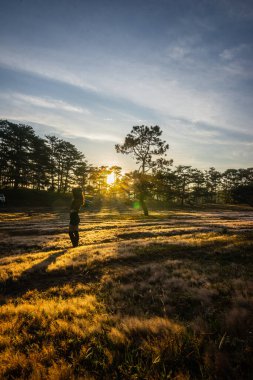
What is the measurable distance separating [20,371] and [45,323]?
1.24 metres

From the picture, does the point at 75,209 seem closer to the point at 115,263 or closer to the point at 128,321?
the point at 115,263

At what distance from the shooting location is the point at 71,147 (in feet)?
254

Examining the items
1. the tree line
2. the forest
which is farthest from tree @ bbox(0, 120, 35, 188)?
the forest

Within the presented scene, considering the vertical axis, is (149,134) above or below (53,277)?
above

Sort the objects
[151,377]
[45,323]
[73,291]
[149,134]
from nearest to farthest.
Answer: [151,377]
[45,323]
[73,291]
[149,134]

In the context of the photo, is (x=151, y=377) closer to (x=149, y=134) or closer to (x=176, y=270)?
(x=176, y=270)

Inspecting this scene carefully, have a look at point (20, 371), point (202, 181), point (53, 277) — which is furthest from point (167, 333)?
point (202, 181)

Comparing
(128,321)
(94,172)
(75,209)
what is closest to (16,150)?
(94,172)

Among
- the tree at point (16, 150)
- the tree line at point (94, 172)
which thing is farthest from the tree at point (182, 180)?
the tree at point (16, 150)

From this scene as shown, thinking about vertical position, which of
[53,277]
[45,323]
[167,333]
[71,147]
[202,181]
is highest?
[71,147]

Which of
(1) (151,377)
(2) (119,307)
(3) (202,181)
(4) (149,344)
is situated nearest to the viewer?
(1) (151,377)

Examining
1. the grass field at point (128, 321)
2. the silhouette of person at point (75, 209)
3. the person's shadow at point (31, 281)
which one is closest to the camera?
the grass field at point (128, 321)

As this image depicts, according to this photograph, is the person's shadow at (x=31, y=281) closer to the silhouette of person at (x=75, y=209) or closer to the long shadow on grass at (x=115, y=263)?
the long shadow on grass at (x=115, y=263)

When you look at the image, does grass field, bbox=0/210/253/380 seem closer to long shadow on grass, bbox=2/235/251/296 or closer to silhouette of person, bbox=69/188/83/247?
long shadow on grass, bbox=2/235/251/296
